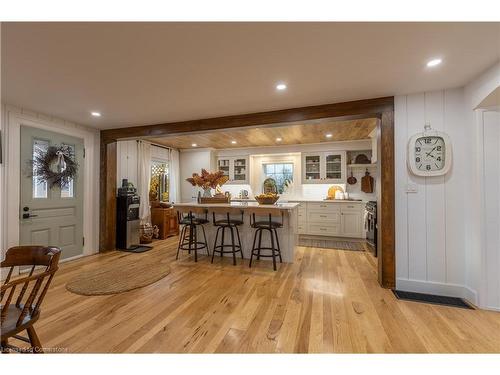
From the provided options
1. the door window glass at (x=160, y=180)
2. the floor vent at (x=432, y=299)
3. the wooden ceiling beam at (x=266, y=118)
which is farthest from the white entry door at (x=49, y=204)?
the floor vent at (x=432, y=299)

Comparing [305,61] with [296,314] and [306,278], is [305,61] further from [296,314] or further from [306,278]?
[306,278]

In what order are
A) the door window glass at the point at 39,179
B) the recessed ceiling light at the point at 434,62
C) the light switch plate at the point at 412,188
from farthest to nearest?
the door window glass at the point at 39,179, the light switch plate at the point at 412,188, the recessed ceiling light at the point at 434,62

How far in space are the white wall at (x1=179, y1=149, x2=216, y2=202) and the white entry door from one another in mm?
2986

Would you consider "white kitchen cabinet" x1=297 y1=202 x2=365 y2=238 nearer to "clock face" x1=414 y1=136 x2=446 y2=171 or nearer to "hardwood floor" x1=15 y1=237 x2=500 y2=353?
"hardwood floor" x1=15 y1=237 x2=500 y2=353

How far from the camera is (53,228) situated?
3.60m

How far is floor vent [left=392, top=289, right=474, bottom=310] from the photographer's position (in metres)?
2.37

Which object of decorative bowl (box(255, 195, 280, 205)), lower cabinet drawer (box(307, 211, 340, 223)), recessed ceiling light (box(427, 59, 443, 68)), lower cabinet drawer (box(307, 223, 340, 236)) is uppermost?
recessed ceiling light (box(427, 59, 443, 68))

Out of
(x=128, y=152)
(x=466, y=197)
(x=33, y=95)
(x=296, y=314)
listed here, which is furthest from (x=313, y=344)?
(x=128, y=152)

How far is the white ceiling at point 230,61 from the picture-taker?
1607 millimetres

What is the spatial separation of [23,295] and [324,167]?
5.67m

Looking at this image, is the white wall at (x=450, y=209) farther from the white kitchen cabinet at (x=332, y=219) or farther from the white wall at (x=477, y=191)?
the white kitchen cabinet at (x=332, y=219)

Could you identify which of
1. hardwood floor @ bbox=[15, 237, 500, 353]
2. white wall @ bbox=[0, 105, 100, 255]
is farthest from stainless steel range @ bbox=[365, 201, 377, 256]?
white wall @ bbox=[0, 105, 100, 255]

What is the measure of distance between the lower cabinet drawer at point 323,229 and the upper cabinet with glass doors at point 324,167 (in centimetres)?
114

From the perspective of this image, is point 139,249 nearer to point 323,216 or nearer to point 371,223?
point 323,216
